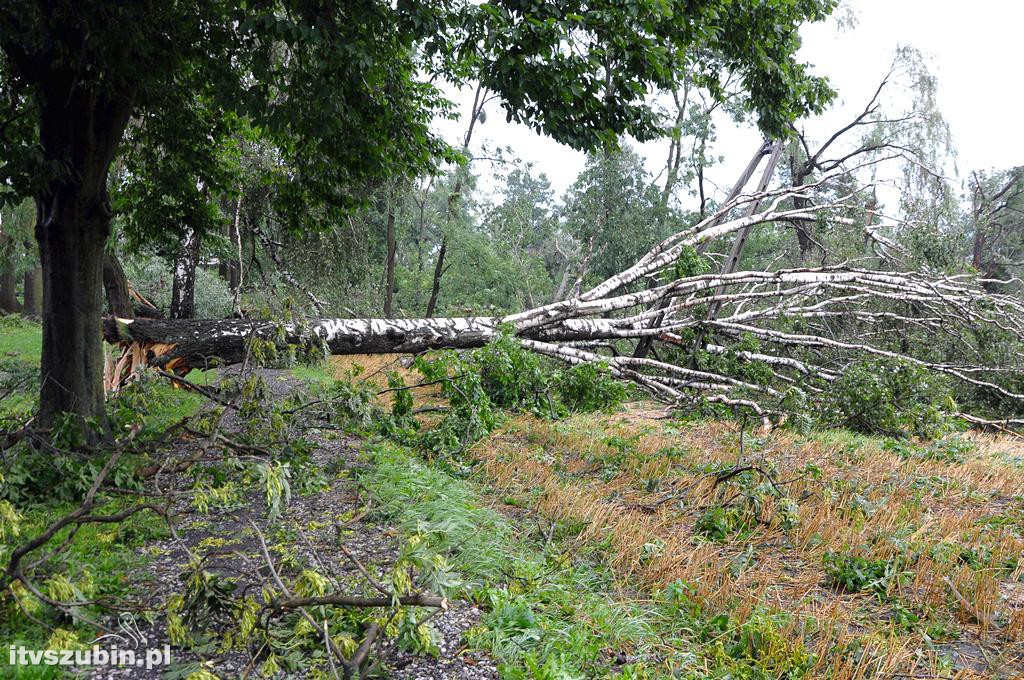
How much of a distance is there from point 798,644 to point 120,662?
2.79m

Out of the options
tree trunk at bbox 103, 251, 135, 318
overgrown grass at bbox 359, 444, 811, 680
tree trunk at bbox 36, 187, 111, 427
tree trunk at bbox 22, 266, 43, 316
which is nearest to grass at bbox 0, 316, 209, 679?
tree trunk at bbox 36, 187, 111, 427

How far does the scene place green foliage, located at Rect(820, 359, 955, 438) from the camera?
7.56 meters

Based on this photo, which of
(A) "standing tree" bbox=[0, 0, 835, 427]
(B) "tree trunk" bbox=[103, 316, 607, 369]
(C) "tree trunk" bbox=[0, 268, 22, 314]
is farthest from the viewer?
(C) "tree trunk" bbox=[0, 268, 22, 314]

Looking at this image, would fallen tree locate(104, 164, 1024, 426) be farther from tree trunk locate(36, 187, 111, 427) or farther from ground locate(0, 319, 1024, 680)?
tree trunk locate(36, 187, 111, 427)

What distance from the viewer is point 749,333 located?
10.4m

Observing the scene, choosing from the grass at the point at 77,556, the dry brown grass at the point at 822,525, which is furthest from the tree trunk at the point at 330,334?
the dry brown grass at the point at 822,525

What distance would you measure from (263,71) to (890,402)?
23.5 ft

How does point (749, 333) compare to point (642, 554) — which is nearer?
point (642, 554)

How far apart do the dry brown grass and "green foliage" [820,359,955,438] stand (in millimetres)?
635

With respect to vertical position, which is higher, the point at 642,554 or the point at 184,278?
the point at 184,278

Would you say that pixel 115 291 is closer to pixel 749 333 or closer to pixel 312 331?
pixel 312 331

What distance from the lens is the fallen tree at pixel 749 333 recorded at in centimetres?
855

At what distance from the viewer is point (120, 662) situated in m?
2.73

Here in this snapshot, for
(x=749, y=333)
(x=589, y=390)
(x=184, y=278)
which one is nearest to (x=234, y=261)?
(x=184, y=278)
